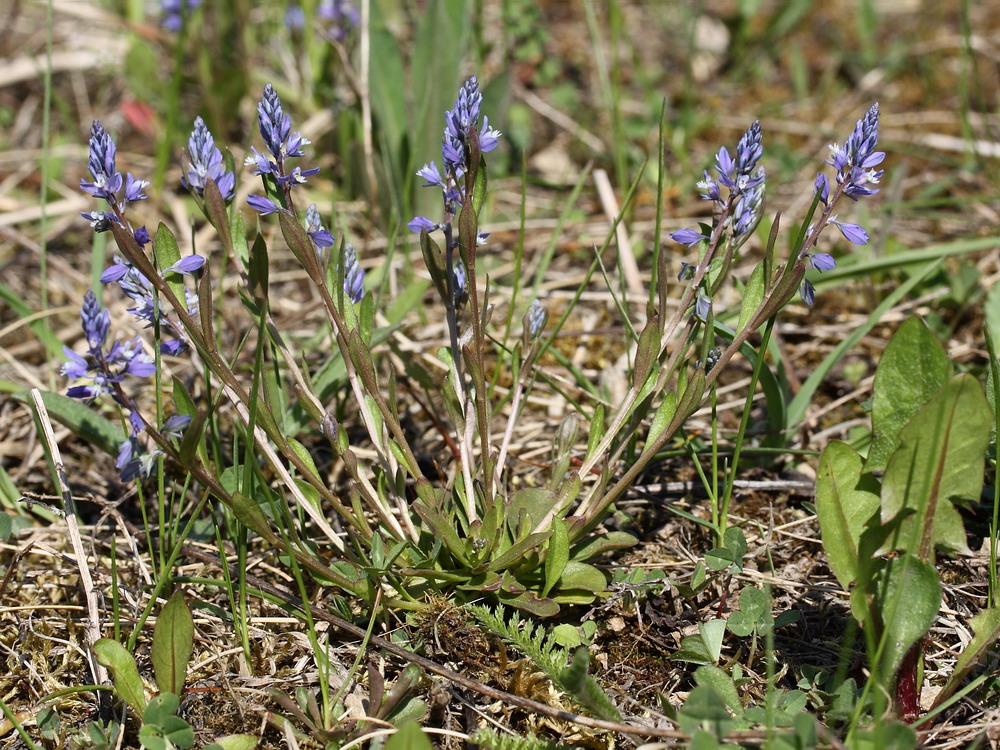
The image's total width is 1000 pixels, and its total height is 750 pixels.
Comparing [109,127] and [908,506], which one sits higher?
[109,127]

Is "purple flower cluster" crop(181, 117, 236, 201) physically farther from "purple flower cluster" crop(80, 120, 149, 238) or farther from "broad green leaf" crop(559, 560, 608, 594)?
"broad green leaf" crop(559, 560, 608, 594)

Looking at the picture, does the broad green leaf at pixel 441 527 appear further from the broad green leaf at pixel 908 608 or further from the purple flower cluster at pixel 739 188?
the broad green leaf at pixel 908 608

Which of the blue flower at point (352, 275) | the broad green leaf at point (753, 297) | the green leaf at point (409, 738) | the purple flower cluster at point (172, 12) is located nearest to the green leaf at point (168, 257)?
the blue flower at point (352, 275)

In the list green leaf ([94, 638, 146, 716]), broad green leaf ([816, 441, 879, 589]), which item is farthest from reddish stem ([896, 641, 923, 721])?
green leaf ([94, 638, 146, 716])

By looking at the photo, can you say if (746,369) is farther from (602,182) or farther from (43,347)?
(43,347)

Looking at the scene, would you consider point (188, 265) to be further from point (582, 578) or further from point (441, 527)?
point (582, 578)

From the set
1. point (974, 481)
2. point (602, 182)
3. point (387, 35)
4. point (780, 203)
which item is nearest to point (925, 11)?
point (780, 203)
